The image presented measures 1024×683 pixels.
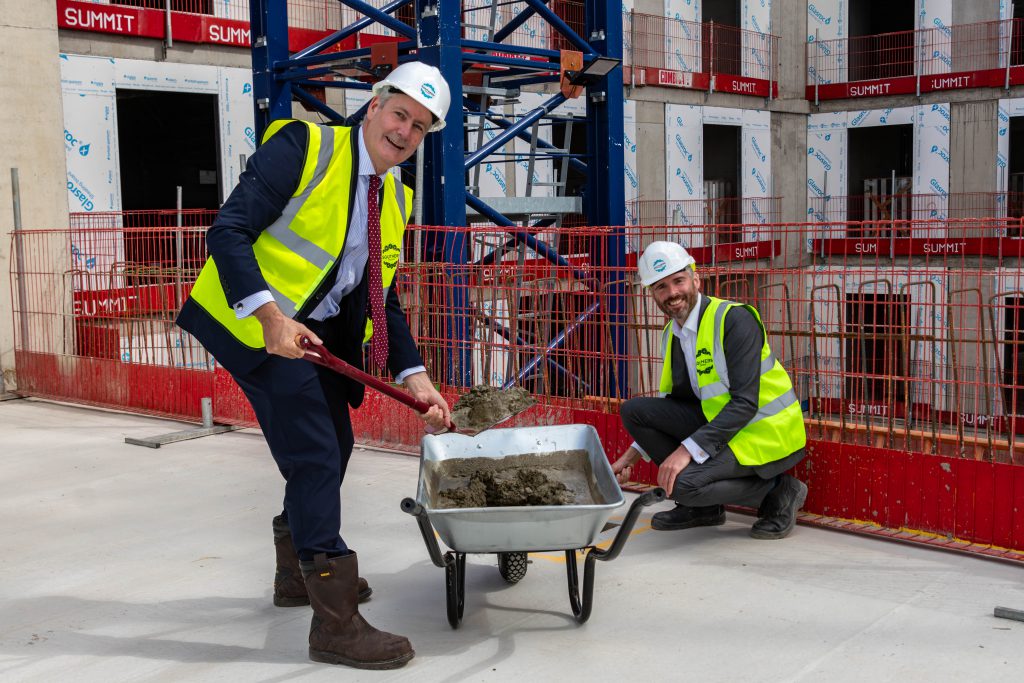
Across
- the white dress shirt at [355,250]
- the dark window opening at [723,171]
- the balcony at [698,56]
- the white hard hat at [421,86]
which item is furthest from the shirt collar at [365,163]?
the dark window opening at [723,171]

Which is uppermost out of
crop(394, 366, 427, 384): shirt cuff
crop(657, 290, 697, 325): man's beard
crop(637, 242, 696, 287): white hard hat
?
crop(637, 242, 696, 287): white hard hat

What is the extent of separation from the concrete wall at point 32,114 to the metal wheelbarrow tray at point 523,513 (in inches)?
300

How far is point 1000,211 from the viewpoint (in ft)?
95.1

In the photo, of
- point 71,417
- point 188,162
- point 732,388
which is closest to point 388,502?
point 732,388

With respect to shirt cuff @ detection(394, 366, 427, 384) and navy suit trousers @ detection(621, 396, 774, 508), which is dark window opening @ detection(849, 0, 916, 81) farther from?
shirt cuff @ detection(394, 366, 427, 384)

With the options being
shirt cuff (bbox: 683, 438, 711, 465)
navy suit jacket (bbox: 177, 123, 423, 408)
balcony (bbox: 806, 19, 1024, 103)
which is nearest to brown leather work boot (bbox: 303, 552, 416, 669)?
navy suit jacket (bbox: 177, 123, 423, 408)

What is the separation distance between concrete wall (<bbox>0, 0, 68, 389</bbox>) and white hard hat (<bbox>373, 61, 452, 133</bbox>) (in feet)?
26.8

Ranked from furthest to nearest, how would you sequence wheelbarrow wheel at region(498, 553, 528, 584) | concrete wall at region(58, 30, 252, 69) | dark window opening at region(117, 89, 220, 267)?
dark window opening at region(117, 89, 220, 267), concrete wall at region(58, 30, 252, 69), wheelbarrow wheel at region(498, 553, 528, 584)

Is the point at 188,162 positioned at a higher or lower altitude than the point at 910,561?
Result: higher

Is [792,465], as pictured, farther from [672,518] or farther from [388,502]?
[388,502]

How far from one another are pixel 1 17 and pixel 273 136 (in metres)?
8.65

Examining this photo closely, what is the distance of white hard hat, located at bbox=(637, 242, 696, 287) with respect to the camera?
4934mm

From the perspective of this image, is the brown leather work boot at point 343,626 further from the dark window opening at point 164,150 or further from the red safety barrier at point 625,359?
the dark window opening at point 164,150

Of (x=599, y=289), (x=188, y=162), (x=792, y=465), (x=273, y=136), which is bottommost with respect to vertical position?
(x=792, y=465)
